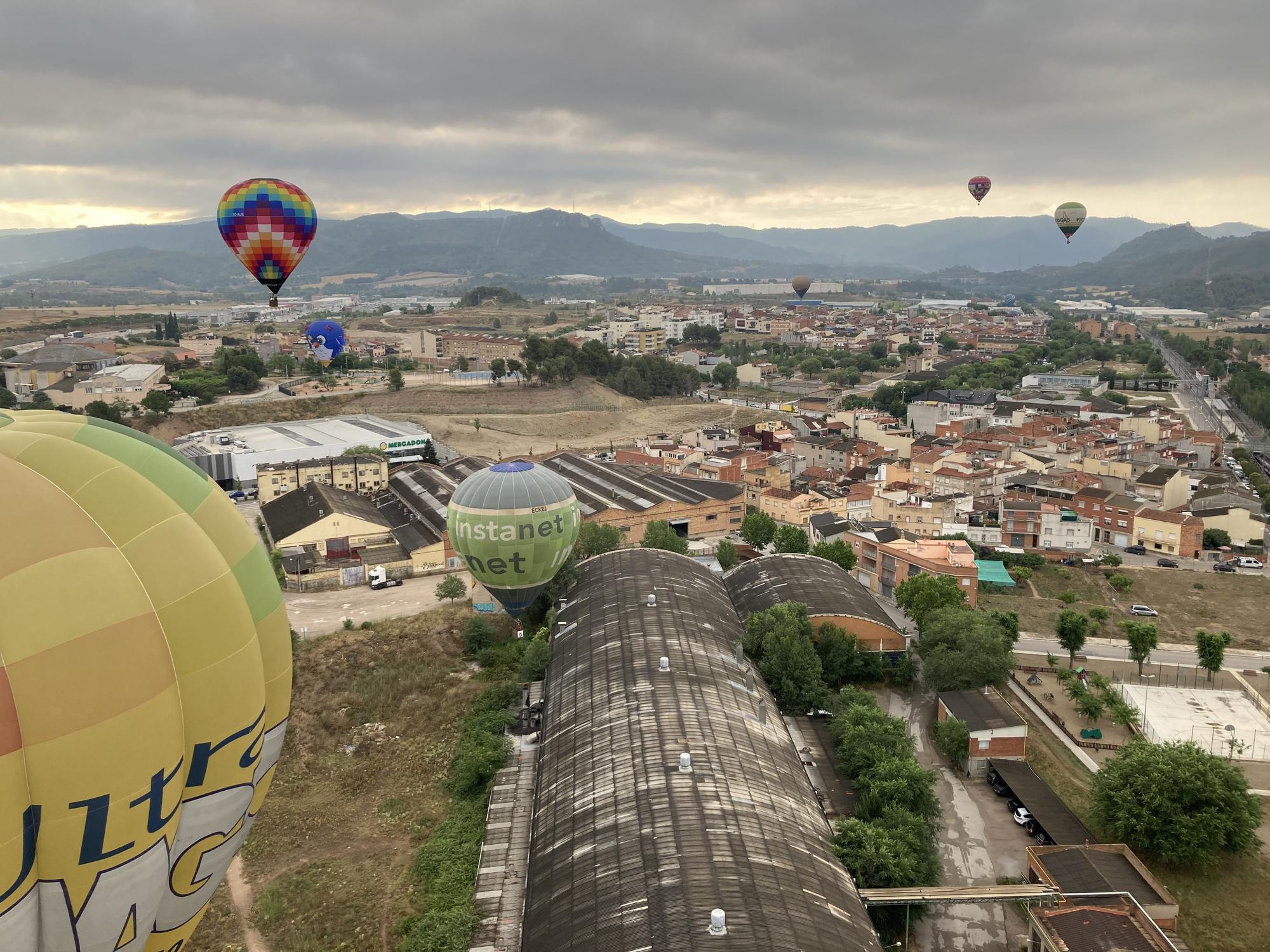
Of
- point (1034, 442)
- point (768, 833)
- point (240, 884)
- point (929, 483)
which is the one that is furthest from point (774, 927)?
point (1034, 442)

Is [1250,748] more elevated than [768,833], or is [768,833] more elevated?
[768,833]

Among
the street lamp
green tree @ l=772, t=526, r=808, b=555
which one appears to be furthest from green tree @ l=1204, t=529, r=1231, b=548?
green tree @ l=772, t=526, r=808, b=555

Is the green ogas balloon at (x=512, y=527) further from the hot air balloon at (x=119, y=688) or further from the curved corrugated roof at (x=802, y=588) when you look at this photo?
the hot air balloon at (x=119, y=688)

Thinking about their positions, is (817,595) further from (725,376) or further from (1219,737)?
(725,376)

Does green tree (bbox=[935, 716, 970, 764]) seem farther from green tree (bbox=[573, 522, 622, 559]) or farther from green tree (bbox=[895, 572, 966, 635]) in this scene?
green tree (bbox=[573, 522, 622, 559])

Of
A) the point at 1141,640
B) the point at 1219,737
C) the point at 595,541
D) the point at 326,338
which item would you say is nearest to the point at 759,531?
the point at 595,541

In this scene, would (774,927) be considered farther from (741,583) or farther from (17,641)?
(741,583)
